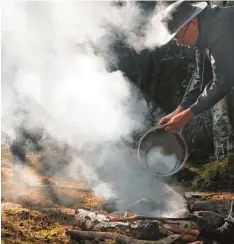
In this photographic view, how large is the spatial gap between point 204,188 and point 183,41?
179 cm

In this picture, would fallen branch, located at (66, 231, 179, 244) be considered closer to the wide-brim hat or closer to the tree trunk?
the tree trunk

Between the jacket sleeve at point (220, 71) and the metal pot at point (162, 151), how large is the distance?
377mm

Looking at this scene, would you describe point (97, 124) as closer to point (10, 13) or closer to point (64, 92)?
point (64, 92)

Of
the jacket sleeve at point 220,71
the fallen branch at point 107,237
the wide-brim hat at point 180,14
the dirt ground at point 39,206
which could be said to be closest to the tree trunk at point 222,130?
the jacket sleeve at point 220,71

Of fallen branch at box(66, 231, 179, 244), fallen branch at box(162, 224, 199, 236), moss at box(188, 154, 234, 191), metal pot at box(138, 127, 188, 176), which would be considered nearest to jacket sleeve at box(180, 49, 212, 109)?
metal pot at box(138, 127, 188, 176)

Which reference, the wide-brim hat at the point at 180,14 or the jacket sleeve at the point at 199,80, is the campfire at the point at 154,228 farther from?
the wide-brim hat at the point at 180,14

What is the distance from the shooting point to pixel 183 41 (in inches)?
144

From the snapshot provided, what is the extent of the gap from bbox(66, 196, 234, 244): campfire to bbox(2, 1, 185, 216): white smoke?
0.49m

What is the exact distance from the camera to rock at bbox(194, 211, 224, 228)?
4.01 metres

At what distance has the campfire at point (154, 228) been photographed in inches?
154

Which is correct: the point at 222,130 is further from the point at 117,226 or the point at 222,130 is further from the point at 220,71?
the point at 117,226

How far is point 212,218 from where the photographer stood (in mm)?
4047

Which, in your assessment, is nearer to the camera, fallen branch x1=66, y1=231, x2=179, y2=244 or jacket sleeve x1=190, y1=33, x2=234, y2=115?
jacket sleeve x1=190, y1=33, x2=234, y2=115

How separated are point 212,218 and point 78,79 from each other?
220cm
